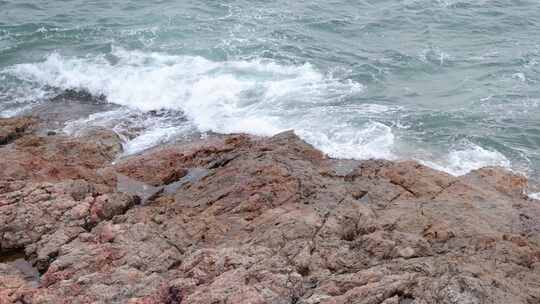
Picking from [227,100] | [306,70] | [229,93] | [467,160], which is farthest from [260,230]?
[306,70]

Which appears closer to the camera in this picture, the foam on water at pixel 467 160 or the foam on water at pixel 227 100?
the foam on water at pixel 467 160

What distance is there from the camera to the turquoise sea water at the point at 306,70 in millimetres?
23172

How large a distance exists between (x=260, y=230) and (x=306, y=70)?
17276 mm

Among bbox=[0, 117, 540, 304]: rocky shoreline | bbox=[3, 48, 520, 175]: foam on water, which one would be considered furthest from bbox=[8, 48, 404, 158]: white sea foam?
bbox=[0, 117, 540, 304]: rocky shoreline

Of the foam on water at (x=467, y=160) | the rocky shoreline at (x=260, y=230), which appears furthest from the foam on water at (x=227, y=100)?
the rocky shoreline at (x=260, y=230)

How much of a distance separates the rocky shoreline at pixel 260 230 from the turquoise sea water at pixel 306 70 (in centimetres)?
408

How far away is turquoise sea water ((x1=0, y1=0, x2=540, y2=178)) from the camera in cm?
2317

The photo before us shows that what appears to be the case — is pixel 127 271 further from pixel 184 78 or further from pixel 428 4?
pixel 428 4

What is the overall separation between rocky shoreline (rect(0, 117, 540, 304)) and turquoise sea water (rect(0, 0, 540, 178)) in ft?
13.4

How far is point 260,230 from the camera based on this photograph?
13.6m

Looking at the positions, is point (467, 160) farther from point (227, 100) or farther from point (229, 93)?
point (229, 93)

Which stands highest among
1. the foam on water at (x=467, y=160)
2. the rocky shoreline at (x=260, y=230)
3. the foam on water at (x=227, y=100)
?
the rocky shoreline at (x=260, y=230)

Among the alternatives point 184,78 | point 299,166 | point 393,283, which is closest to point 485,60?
point 184,78

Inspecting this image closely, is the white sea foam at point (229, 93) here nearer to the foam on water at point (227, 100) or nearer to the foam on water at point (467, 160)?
the foam on water at point (227, 100)
